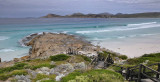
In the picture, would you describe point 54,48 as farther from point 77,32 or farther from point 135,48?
point 77,32

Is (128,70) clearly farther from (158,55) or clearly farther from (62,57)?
(158,55)

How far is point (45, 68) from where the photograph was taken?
37.8ft

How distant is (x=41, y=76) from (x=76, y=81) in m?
3.35

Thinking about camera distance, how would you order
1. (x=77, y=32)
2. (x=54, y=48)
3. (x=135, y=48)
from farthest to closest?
(x=77, y=32), (x=54, y=48), (x=135, y=48)

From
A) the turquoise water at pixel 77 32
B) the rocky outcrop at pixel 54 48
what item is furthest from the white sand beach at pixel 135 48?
the turquoise water at pixel 77 32

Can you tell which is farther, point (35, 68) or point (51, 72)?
point (35, 68)

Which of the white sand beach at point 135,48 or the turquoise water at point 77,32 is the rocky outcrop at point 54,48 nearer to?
the turquoise water at point 77,32

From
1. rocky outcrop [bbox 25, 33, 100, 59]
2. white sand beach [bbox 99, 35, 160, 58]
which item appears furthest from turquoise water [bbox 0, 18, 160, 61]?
white sand beach [bbox 99, 35, 160, 58]

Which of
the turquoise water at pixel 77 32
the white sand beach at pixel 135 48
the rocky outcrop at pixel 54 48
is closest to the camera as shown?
the white sand beach at pixel 135 48

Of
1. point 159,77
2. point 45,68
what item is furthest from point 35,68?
point 159,77

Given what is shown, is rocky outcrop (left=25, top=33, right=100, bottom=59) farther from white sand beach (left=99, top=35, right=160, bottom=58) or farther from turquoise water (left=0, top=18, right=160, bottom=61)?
white sand beach (left=99, top=35, right=160, bottom=58)

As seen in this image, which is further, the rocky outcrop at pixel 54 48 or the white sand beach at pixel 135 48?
the rocky outcrop at pixel 54 48

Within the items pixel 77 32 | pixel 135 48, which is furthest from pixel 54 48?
pixel 77 32

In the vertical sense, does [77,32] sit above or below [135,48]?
above
